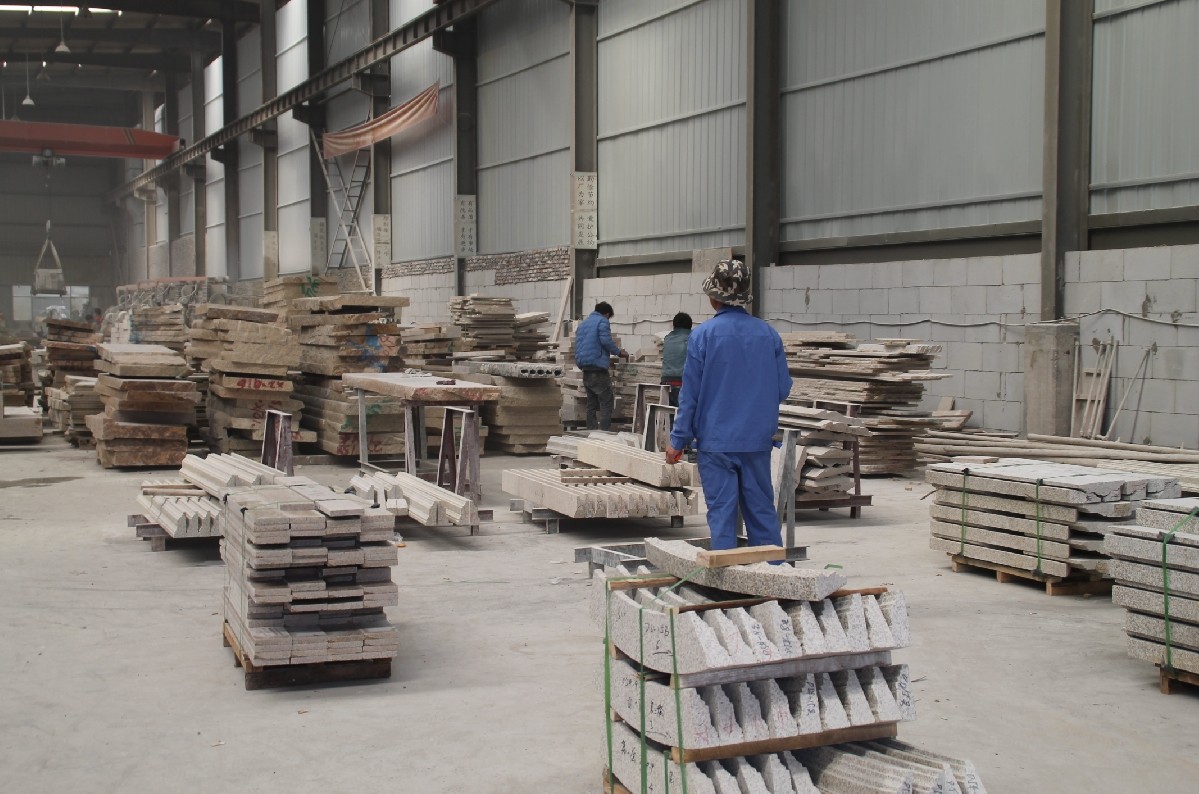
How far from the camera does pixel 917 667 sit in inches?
235

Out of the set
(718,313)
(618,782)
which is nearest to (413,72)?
(718,313)

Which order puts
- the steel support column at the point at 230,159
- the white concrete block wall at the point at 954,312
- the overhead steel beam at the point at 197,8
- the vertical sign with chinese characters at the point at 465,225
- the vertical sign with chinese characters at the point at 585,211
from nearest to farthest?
the white concrete block wall at the point at 954,312, the vertical sign with chinese characters at the point at 585,211, the vertical sign with chinese characters at the point at 465,225, the overhead steel beam at the point at 197,8, the steel support column at the point at 230,159

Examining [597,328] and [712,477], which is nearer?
[712,477]

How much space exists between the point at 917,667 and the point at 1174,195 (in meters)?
7.52

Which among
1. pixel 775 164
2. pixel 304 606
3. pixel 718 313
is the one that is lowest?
pixel 304 606

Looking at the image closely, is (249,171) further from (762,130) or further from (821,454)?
(821,454)

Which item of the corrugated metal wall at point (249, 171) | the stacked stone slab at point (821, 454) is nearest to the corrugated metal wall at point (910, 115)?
the stacked stone slab at point (821, 454)

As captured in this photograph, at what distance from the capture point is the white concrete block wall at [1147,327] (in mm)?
11312

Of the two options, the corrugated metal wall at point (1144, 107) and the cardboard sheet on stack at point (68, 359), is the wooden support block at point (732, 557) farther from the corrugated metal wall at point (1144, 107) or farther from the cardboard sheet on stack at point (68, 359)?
the cardboard sheet on stack at point (68, 359)

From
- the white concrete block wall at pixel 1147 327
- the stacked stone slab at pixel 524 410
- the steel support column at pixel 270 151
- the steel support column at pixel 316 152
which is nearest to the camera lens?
the white concrete block wall at pixel 1147 327

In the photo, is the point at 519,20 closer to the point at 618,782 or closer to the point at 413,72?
the point at 413,72

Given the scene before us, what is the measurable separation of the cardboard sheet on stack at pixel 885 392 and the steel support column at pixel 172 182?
116 ft

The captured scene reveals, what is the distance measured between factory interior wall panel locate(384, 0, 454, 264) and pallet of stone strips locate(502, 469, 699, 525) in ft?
51.3

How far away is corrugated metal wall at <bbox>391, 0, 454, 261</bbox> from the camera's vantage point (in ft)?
81.5
